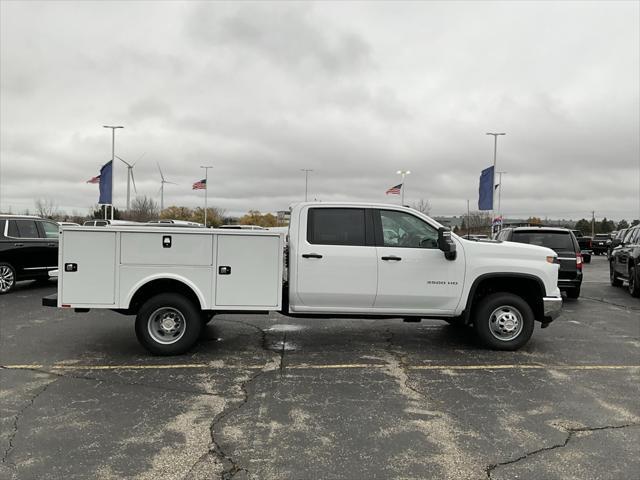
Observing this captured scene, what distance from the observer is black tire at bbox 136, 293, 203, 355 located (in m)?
6.38

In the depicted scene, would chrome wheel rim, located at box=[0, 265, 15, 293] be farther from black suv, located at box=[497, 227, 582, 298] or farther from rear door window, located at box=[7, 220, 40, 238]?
black suv, located at box=[497, 227, 582, 298]

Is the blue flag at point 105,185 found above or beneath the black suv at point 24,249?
above

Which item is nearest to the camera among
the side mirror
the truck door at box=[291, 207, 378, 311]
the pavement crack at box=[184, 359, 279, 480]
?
the pavement crack at box=[184, 359, 279, 480]

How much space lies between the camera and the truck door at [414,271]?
6.66 m

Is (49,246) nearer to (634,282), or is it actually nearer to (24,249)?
(24,249)

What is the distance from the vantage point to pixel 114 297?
6277 mm

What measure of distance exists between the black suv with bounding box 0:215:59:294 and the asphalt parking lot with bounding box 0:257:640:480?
15.0 feet

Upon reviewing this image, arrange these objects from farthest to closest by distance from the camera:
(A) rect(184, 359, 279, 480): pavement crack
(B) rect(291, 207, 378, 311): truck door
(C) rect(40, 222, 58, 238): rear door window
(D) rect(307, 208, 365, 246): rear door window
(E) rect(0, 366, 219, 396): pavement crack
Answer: (C) rect(40, 222, 58, 238): rear door window, (D) rect(307, 208, 365, 246): rear door window, (B) rect(291, 207, 378, 311): truck door, (E) rect(0, 366, 219, 396): pavement crack, (A) rect(184, 359, 279, 480): pavement crack

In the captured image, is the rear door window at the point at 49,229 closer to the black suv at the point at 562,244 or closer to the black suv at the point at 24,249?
the black suv at the point at 24,249

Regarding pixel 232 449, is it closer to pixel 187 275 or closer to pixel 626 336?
pixel 187 275

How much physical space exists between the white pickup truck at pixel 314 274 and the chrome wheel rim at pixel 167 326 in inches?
0.5

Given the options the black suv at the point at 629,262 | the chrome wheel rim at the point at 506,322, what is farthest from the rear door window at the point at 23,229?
the black suv at the point at 629,262

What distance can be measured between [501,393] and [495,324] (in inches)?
70.6

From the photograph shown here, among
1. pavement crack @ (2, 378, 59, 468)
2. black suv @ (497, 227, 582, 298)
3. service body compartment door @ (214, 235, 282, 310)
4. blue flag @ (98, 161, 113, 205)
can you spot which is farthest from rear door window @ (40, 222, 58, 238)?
blue flag @ (98, 161, 113, 205)
